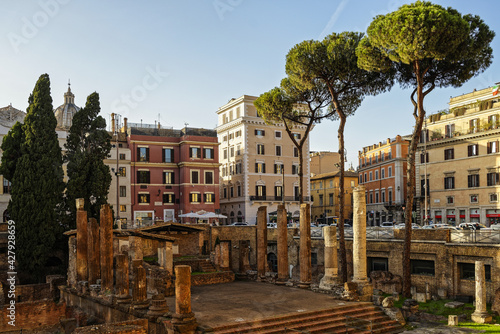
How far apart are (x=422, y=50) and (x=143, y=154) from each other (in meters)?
30.2

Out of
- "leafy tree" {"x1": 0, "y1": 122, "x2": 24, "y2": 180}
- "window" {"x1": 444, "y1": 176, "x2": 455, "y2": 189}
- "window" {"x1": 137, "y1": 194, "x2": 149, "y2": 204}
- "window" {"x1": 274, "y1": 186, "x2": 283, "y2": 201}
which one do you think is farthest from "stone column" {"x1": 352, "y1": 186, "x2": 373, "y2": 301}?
"window" {"x1": 274, "y1": 186, "x2": 283, "y2": 201}

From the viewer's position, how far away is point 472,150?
41688mm

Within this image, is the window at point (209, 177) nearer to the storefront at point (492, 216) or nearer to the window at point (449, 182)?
the window at point (449, 182)

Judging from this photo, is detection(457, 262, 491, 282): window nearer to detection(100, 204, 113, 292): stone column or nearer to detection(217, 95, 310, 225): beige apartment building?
detection(100, 204, 113, 292): stone column

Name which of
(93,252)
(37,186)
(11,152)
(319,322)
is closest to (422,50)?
(319,322)

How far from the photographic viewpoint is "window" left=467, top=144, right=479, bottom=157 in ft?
135

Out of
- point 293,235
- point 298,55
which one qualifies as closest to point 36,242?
point 293,235

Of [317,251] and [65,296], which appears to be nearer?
[65,296]

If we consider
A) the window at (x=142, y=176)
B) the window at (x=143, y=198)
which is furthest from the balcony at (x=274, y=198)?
the window at (x=142, y=176)

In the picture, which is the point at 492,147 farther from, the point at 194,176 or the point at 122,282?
the point at 122,282

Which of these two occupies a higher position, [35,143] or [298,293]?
[35,143]

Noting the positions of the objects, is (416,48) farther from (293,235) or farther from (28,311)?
(28,311)

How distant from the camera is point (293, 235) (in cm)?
3522

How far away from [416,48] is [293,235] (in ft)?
55.8
